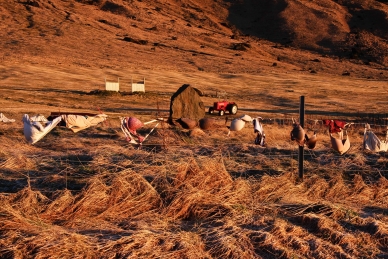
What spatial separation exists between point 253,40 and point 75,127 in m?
66.8

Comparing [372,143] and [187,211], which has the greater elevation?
[372,143]

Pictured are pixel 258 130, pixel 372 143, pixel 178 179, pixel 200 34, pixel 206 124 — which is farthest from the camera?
pixel 200 34

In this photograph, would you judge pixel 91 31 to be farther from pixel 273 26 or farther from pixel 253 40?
pixel 273 26

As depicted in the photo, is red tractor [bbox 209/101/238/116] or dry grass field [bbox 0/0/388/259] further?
red tractor [bbox 209/101/238/116]

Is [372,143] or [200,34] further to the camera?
[200,34]

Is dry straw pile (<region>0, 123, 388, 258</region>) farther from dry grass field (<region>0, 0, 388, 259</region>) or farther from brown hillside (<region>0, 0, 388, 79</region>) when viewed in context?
brown hillside (<region>0, 0, 388, 79</region>)

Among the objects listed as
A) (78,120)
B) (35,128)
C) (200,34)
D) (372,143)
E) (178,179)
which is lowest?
(178,179)

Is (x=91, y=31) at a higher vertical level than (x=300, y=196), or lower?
higher

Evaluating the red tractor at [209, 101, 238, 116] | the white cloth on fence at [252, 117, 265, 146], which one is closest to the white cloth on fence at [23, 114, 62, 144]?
the white cloth on fence at [252, 117, 265, 146]

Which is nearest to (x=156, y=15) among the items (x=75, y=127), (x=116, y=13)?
(x=116, y=13)

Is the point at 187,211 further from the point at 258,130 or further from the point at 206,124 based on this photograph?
the point at 258,130

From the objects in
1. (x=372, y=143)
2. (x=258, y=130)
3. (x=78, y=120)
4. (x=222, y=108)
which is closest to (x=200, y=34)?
(x=222, y=108)

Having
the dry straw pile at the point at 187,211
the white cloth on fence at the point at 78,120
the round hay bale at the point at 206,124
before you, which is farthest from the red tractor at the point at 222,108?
the white cloth on fence at the point at 78,120

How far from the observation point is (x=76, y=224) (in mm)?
6449
